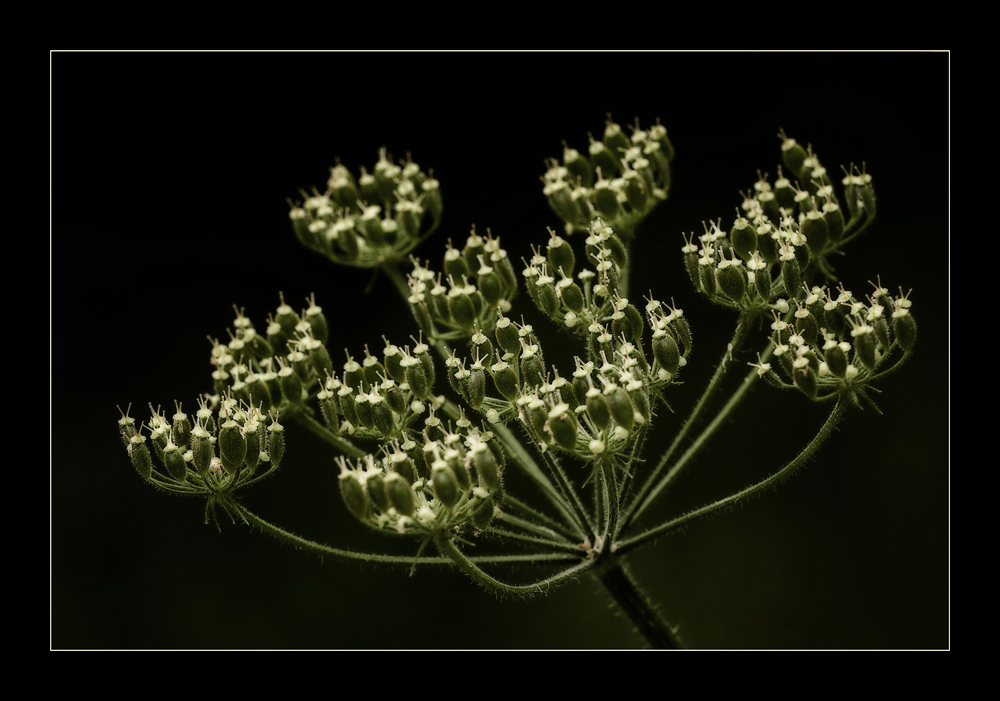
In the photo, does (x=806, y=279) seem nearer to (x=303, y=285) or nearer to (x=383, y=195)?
(x=383, y=195)

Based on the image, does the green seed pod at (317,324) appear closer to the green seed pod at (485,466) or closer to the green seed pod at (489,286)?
the green seed pod at (489,286)

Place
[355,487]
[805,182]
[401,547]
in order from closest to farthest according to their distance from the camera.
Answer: [355,487]
[805,182]
[401,547]

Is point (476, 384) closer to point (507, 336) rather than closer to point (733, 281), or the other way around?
point (507, 336)

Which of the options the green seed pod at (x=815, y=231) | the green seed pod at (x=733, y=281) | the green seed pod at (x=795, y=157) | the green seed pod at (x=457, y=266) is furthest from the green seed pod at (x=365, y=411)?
the green seed pod at (x=795, y=157)

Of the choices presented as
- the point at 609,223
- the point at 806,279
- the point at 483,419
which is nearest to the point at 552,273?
the point at 609,223

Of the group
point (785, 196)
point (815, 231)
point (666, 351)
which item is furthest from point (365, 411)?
point (785, 196)

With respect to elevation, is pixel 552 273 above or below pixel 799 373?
above
